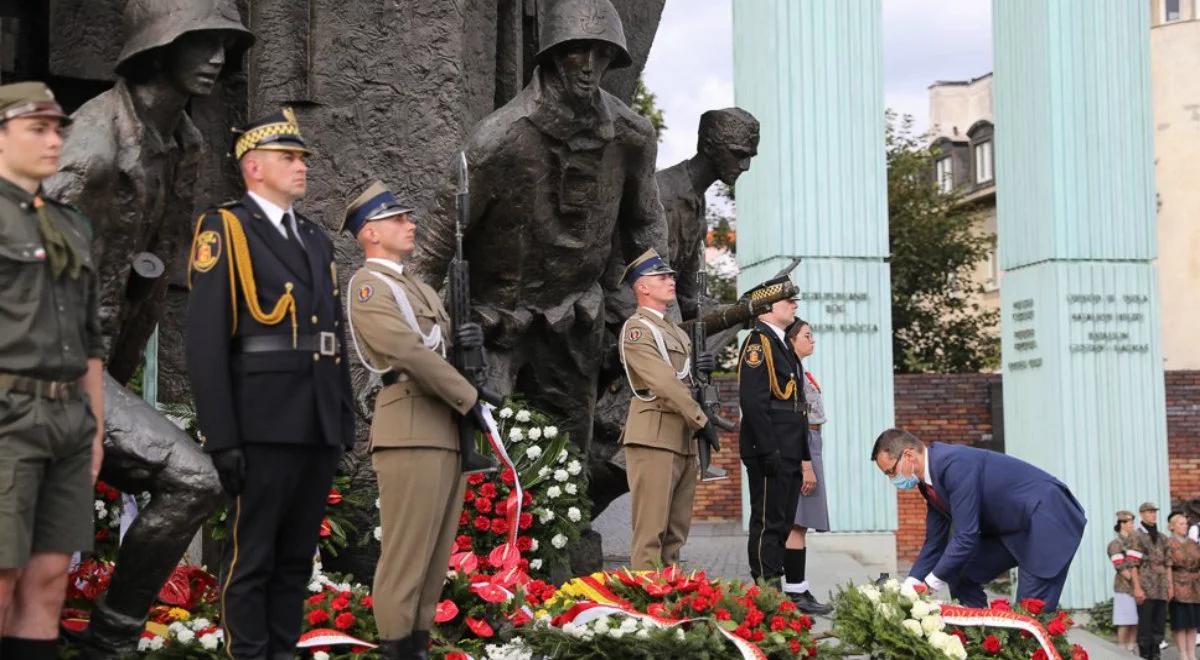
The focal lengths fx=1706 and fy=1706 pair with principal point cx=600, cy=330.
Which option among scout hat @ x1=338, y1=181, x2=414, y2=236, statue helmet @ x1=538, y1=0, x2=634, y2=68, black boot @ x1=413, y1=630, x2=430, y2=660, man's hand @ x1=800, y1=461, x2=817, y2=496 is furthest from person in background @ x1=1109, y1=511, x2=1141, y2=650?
scout hat @ x1=338, y1=181, x2=414, y2=236

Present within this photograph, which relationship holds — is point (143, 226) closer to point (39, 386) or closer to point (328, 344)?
point (328, 344)

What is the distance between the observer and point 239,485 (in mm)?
5125

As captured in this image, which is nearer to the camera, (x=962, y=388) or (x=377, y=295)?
(x=377, y=295)

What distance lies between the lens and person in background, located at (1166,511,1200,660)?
14680mm

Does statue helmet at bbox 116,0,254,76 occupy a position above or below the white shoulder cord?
above

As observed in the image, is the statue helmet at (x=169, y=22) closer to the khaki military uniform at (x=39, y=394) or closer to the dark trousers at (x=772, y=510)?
the khaki military uniform at (x=39, y=394)

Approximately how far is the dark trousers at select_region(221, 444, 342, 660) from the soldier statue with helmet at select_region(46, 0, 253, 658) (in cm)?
53

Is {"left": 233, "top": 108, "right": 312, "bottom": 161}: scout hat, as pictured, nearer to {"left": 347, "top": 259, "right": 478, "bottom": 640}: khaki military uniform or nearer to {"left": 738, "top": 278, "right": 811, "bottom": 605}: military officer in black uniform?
{"left": 347, "top": 259, "right": 478, "bottom": 640}: khaki military uniform

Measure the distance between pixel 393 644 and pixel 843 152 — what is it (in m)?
9.98

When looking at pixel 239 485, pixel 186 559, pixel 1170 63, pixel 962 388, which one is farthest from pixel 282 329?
pixel 1170 63

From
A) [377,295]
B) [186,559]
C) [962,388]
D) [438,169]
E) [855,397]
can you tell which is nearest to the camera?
[377,295]

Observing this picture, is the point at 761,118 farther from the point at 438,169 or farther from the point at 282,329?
the point at 282,329

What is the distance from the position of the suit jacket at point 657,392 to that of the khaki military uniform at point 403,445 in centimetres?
211

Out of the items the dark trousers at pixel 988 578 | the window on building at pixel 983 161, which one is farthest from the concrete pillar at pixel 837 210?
the window on building at pixel 983 161
